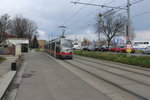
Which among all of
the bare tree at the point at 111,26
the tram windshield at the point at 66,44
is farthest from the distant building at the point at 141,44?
the tram windshield at the point at 66,44

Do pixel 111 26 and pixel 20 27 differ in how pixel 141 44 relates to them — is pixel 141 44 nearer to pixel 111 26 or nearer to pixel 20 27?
pixel 111 26

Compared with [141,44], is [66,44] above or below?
below

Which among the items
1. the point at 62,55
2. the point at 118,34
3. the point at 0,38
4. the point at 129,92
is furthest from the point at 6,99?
the point at 118,34

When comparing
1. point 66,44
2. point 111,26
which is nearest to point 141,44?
point 111,26

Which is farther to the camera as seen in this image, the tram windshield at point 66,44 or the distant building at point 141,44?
the distant building at point 141,44

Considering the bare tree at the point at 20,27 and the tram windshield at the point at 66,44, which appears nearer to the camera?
the tram windshield at the point at 66,44

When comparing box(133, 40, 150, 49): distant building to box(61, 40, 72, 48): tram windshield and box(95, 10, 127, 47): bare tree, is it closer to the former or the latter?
box(95, 10, 127, 47): bare tree

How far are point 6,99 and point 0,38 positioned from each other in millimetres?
40534

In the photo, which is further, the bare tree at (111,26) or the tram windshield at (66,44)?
the bare tree at (111,26)

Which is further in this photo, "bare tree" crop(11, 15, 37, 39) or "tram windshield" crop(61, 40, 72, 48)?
"bare tree" crop(11, 15, 37, 39)

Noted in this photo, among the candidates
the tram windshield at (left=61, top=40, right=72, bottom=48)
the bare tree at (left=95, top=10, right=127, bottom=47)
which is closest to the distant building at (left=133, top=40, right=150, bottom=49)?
the bare tree at (left=95, top=10, right=127, bottom=47)

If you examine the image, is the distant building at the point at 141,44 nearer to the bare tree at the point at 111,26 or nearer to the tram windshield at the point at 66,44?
the bare tree at the point at 111,26

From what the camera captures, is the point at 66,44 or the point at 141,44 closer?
the point at 66,44

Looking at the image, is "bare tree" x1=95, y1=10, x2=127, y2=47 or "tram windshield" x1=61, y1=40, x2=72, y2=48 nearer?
"tram windshield" x1=61, y1=40, x2=72, y2=48
